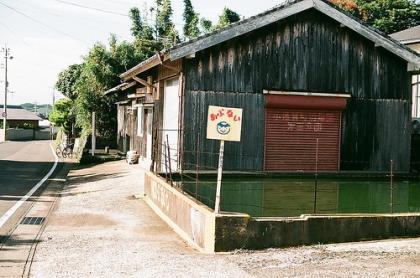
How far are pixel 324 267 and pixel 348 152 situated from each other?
372 inches

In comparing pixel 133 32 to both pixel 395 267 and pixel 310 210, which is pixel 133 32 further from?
pixel 395 267

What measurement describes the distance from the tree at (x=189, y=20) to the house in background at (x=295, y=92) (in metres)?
38.7

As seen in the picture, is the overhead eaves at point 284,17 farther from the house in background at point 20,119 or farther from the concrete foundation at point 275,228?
the house in background at point 20,119

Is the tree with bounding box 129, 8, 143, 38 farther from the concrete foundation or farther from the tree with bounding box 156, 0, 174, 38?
the concrete foundation

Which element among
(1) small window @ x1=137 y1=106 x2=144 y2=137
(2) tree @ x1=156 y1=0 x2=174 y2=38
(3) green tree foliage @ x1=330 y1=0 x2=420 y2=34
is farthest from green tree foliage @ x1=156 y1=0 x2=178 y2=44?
(1) small window @ x1=137 y1=106 x2=144 y2=137

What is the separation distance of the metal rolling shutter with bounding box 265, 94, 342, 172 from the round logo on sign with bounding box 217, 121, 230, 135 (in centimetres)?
729

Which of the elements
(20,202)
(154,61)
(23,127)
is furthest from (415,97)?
(23,127)

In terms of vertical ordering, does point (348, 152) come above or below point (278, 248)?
above

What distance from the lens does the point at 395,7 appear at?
45.2 meters

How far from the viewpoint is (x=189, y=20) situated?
57.1m

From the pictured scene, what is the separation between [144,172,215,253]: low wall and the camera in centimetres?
778

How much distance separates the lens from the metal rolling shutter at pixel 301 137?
15.0m

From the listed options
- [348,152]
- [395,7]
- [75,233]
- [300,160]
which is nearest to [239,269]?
[75,233]

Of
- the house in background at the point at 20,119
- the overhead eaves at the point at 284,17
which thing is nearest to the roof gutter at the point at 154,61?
the overhead eaves at the point at 284,17
